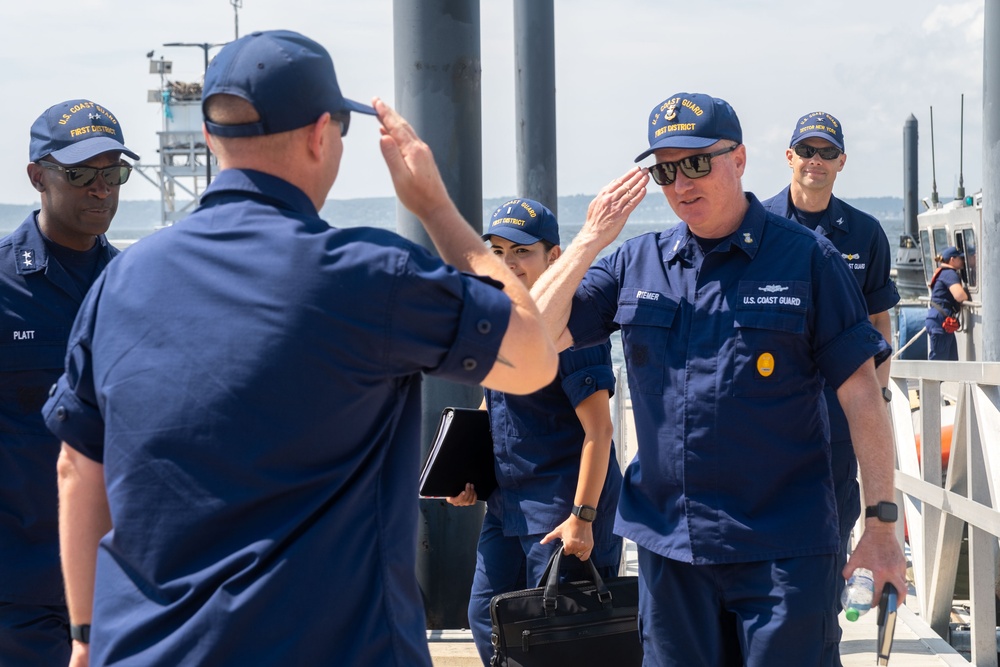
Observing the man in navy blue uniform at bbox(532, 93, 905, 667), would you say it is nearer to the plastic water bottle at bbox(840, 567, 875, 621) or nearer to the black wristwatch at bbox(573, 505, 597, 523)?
the plastic water bottle at bbox(840, 567, 875, 621)

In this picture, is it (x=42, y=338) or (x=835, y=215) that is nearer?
(x=42, y=338)

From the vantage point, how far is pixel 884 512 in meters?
3.41

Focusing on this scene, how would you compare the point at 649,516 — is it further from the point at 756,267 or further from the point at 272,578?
the point at 272,578

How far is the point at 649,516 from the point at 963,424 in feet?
9.20

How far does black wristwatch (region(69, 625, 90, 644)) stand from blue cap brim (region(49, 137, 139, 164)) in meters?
1.87

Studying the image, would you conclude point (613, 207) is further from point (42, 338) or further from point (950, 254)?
point (950, 254)

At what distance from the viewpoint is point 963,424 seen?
5910 mm

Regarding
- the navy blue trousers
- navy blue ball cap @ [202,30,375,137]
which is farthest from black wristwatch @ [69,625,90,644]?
the navy blue trousers

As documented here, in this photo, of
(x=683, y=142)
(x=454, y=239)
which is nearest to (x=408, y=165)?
(x=454, y=239)

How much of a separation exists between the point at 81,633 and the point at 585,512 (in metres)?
2.21

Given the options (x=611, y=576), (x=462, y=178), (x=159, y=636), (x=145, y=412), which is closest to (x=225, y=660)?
(x=159, y=636)

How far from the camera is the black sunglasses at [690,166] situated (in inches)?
148

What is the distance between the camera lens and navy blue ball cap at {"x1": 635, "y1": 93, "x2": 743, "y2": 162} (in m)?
3.73

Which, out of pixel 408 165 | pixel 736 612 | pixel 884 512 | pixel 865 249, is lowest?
pixel 736 612
